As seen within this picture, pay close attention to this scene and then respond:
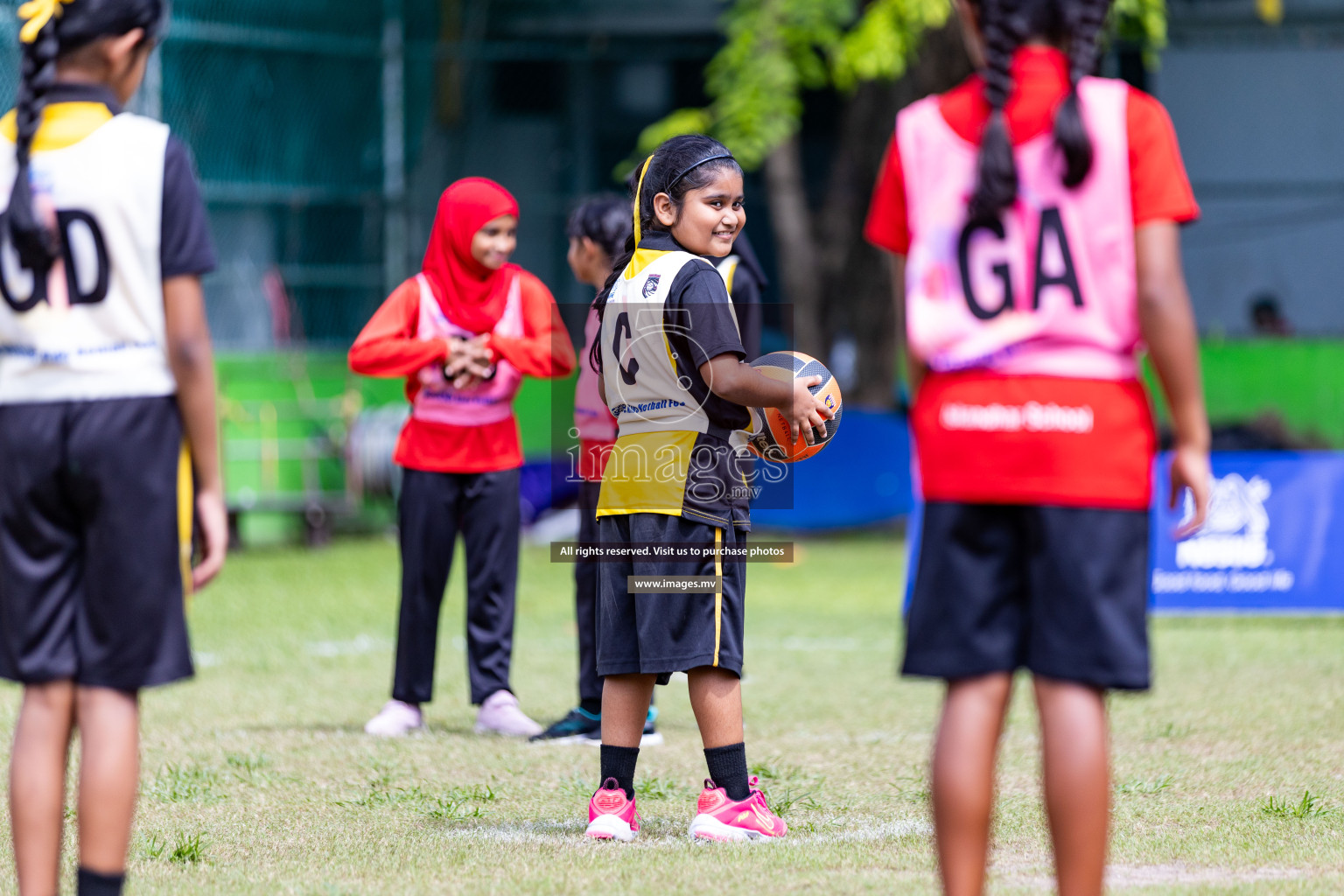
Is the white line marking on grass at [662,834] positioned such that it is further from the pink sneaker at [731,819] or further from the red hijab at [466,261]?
the red hijab at [466,261]

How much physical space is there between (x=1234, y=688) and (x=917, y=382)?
4664 mm

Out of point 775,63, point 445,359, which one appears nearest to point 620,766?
point 445,359

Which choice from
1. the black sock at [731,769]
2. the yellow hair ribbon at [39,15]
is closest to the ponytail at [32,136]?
the yellow hair ribbon at [39,15]

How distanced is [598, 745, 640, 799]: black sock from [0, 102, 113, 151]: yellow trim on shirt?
7.12 ft

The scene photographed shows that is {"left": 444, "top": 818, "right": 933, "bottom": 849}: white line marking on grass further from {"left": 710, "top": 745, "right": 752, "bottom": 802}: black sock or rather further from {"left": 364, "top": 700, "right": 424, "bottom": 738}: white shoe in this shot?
Result: {"left": 364, "top": 700, "right": 424, "bottom": 738}: white shoe

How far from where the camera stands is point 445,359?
20.6 feet

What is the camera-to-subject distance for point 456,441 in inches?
252

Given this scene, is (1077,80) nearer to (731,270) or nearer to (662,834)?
(662,834)

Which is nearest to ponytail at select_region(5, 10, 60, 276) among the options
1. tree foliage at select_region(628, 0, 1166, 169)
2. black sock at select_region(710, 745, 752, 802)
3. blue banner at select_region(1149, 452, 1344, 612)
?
black sock at select_region(710, 745, 752, 802)

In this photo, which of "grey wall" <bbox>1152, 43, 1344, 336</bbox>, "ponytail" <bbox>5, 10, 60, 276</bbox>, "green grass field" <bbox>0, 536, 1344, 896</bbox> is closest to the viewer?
"ponytail" <bbox>5, 10, 60, 276</bbox>

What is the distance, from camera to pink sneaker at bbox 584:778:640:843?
4.52m

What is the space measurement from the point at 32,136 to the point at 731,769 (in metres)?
2.37

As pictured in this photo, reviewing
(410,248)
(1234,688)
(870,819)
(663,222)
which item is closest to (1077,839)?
(870,819)

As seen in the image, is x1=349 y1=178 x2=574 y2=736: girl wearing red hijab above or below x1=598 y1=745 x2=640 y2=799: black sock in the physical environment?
above
